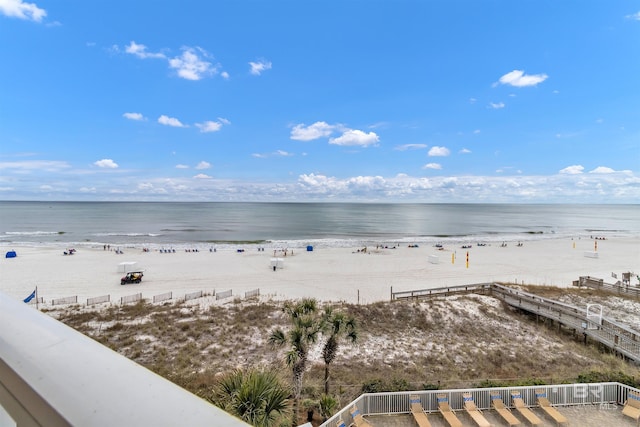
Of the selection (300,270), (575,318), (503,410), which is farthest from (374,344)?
(300,270)

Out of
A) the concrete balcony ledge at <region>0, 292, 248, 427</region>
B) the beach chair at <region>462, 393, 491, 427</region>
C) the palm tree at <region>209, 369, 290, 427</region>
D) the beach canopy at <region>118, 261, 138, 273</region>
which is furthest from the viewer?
the beach canopy at <region>118, 261, 138, 273</region>

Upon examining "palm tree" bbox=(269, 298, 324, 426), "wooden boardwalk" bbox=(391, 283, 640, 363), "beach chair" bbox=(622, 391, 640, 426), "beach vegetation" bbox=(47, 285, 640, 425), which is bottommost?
"beach vegetation" bbox=(47, 285, 640, 425)

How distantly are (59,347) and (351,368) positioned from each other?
1168 centimetres

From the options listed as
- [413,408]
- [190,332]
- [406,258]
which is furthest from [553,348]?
[406,258]

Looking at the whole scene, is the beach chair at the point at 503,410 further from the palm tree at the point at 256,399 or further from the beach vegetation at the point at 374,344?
the palm tree at the point at 256,399

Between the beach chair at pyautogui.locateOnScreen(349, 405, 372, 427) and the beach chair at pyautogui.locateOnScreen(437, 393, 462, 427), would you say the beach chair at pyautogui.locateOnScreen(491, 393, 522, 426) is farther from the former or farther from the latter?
the beach chair at pyautogui.locateOnScreen(349, 405, 372, 427)

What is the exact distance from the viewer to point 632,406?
338 inches

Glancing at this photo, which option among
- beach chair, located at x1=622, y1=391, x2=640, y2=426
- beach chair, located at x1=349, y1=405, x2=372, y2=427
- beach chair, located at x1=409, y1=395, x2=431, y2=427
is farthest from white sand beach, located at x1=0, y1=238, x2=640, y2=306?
beach chair, located at x1=622, y1=391, x2=640, y2=426

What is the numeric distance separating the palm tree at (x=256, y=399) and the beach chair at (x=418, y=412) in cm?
486

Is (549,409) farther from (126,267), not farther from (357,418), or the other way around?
(126,267)

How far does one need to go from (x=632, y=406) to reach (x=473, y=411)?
4.27m

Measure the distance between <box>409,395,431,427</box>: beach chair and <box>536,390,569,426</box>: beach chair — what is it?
317cm

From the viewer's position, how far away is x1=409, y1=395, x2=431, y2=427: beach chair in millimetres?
8049

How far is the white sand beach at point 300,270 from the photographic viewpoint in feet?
72.2
